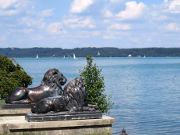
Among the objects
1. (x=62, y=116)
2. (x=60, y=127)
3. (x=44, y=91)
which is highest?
(x=44, y=91)

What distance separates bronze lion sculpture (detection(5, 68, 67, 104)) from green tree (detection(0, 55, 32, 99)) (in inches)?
315

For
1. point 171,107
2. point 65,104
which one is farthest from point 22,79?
point 171,107

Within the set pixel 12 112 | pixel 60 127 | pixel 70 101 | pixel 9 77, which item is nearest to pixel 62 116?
pixel 60 127

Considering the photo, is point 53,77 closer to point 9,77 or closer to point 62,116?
point 62,116

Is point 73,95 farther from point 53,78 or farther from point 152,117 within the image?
point 152,117

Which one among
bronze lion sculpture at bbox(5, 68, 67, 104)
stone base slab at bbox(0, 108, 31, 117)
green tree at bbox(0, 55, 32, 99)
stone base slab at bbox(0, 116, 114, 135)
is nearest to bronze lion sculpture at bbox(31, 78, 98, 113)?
stone base slab at bbox(0, 116, 114, 135)

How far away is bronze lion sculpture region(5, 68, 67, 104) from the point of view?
57.5 ft

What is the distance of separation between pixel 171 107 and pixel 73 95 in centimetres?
2356

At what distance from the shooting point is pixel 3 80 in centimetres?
2612

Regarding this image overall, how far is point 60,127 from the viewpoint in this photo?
14.5 metres

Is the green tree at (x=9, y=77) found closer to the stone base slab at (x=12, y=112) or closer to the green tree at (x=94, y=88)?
the green tree at (x=94, y=88)

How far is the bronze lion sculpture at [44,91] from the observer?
1752 cm

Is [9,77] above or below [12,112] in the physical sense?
above

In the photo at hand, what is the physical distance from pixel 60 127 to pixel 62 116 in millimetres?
378
